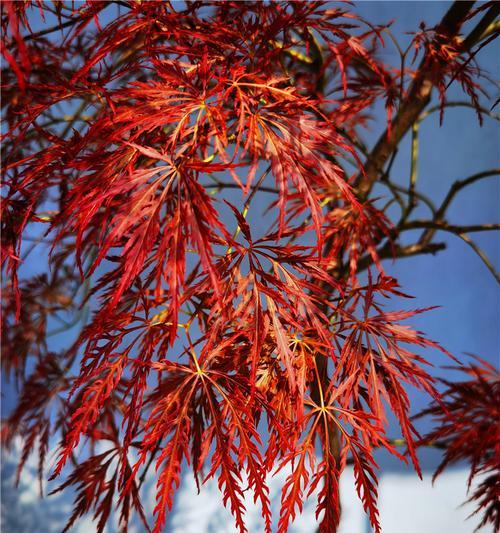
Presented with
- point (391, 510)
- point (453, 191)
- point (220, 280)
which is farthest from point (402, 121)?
point (391, 510)

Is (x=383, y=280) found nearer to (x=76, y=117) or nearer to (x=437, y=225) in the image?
(x=437, y=225)

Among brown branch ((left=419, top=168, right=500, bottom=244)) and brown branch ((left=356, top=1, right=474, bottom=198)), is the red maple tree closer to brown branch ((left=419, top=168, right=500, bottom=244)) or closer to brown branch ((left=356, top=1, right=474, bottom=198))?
brown branch ((left=356, top=1, right=474, bottom=198))

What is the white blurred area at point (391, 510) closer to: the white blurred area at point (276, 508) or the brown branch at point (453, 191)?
the white blurred area at point (276, 508)

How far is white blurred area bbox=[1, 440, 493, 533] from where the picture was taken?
172 cm

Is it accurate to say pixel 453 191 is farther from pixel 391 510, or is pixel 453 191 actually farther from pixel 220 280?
pixel 391 510

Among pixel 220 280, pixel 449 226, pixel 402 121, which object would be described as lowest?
pixel 220 280

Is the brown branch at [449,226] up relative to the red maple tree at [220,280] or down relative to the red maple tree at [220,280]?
up

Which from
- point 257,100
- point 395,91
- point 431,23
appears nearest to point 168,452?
point 257,100

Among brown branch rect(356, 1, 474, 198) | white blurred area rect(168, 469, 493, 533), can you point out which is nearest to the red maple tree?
brown branch rect(356, 1, 474, 198)

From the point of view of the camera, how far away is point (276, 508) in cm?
182

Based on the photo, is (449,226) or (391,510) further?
(391,510)

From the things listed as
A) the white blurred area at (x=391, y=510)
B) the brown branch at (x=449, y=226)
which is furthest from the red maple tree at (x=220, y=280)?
the white blurred area at (x=391, y=510)

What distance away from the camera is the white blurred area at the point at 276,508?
172 centimetres

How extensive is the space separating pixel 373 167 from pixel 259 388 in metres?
0.53
